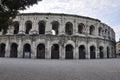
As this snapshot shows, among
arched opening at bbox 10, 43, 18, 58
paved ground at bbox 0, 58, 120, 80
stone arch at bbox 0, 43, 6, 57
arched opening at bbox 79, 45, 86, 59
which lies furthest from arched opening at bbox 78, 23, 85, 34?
paved ground at bbox 0, 58, 120, 80

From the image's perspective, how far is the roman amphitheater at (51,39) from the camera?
91.0ft

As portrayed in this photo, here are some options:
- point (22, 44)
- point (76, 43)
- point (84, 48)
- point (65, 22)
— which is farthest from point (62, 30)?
point (22, 44)

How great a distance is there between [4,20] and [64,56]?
1877 centimetres

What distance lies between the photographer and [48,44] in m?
27.5

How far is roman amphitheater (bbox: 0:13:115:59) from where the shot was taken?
27.8 meters

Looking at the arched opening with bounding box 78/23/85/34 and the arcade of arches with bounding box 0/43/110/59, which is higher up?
the arched opening with bounding box 78/23/85/34

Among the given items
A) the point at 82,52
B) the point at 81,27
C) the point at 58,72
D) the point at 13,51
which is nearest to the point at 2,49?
the point at 13,51

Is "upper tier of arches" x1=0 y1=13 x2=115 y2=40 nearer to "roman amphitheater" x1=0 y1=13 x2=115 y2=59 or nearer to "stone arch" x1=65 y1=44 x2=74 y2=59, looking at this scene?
"roman amphitheater" x1=0 y1=13 x2=115 y2=59

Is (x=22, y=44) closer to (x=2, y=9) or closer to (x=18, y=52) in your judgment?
(x=18, y=52)

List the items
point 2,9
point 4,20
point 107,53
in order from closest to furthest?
1. point 2,9
2. point 4,20
3. point 107,53

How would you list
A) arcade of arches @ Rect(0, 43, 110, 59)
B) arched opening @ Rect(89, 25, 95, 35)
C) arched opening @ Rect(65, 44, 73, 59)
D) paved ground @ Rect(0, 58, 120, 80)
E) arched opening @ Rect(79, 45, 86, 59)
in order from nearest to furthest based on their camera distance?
paved ground @ Rect(0, 58, 120, 80) → arcade of arches @ Rect(0, 43, 110, 59) → arched opening @ Rect(65, 44, 73, 59) → arched opening @ Rect(79, 45, 86, 59) → arched opening @ Rect(89, 25, 95, 35)

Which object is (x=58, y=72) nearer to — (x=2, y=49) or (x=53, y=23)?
(x=53, y=23)

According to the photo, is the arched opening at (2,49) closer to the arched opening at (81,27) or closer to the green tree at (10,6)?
the arched opening at (81,27)

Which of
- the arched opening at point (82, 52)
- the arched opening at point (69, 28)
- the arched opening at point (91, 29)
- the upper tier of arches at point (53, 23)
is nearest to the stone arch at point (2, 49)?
the upper tier of arches at point (53, 23)
